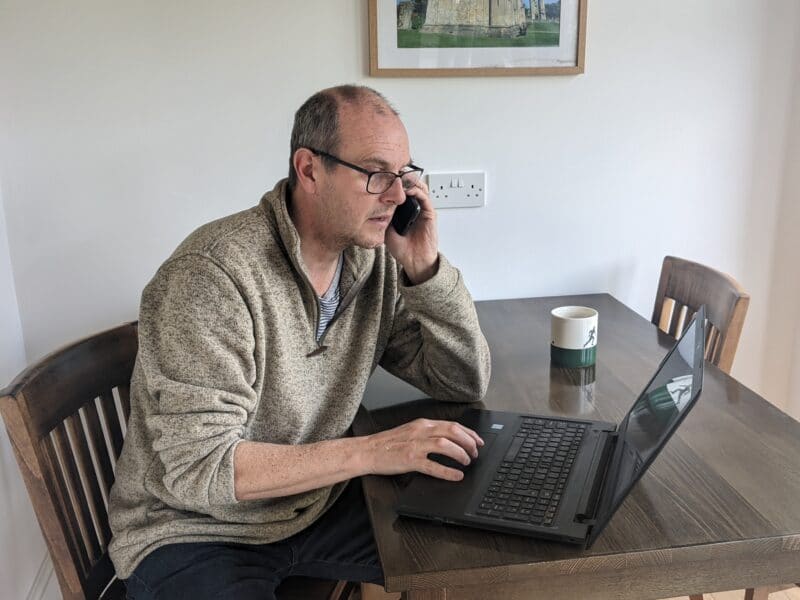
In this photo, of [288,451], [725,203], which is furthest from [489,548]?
[725,203]

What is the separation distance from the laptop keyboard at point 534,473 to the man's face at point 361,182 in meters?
0.43

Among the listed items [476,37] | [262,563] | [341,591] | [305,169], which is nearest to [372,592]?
[341,591]

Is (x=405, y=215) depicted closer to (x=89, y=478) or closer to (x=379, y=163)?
(x=379, y=163)

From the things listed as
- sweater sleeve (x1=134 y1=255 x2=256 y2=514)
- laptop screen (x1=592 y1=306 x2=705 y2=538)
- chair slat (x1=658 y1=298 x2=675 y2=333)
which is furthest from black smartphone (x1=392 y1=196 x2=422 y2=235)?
chair slat (x1=658 y1=298 x2=675 y2=333)

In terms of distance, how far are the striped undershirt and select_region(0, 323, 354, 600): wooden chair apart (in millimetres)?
407

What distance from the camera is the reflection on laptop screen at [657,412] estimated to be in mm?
819

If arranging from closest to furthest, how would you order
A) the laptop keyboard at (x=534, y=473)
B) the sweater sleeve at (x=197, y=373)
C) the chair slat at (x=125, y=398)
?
1. the laptop keyboard at (x=534, y=473)
2. the sweater sleeve at (x=197, y=373)
3. the chair slat at (x=125, y=398)

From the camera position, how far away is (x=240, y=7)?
1.68m

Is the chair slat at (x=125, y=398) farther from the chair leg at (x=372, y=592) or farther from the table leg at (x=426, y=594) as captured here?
the table leg at (x=426, y=594)

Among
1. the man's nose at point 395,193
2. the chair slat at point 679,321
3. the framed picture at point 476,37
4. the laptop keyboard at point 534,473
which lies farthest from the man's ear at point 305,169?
the chair slat at point 679,321

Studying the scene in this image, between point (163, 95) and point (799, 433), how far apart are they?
4.99ft

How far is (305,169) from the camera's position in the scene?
47.1 inches

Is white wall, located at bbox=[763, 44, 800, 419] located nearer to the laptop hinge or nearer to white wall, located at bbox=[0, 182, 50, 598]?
the laptop hinge

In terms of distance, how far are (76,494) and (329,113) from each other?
0.79m
